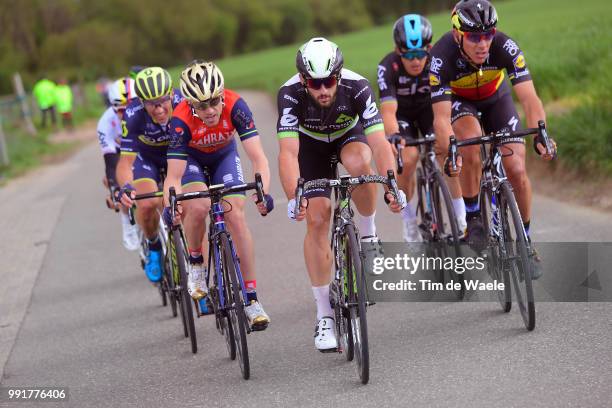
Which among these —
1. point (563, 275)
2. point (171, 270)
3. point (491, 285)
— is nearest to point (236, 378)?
point (171, 270)

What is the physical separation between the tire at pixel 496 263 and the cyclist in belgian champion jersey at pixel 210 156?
63.6 inches

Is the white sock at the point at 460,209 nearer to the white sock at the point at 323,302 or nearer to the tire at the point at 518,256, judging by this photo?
the tire at the point at 518,256

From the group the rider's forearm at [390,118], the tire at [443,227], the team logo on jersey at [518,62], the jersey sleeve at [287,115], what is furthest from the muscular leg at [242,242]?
the team logo on jersey at [518,62]

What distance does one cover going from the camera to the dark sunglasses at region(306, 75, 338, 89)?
19.1 ft

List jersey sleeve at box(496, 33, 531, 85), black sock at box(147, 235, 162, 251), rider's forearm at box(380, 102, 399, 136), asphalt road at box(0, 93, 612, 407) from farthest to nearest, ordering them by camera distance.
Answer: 1. black sock at box(147, 235, 162, 251)
2. rider's forearm at box(380, 102, 399, 136)
3. jersey sleeve at box(496, 33, 531, 85)
4. asphalt road at box(0, 93, 612, 407)

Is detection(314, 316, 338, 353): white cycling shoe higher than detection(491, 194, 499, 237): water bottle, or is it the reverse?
detection(491, 194, 499, 237): water bottle

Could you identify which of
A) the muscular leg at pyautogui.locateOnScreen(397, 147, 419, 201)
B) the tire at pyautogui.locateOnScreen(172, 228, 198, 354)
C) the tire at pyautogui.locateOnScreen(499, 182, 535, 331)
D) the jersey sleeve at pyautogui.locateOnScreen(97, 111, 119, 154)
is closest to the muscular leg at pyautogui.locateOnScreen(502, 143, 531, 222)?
the tire at pyautogui.locateOnScreen(499, 182, 535, 331)

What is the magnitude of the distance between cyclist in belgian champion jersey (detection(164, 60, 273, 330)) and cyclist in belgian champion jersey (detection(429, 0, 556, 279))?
1456 millimetres

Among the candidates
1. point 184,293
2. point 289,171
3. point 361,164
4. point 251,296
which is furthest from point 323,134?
point 184,293

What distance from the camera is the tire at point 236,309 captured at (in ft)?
19.5

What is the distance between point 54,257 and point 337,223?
23.7 ft

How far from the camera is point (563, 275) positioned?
7355 millimetres

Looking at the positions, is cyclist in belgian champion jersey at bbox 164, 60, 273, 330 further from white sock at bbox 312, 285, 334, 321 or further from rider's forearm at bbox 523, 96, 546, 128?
rider's forearm at bbox 523, 96, 546, 128

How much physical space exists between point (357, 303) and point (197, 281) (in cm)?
171
